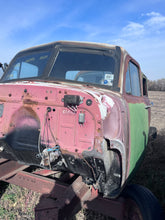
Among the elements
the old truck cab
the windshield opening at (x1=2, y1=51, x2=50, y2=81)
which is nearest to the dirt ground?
the old truck cab

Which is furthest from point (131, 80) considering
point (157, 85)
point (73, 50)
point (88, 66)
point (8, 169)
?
point (157, 85)

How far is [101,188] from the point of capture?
206 centimetres

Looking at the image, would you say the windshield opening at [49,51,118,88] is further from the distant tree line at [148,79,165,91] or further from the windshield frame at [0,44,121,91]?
the distant tree line at [148,79,165,91]

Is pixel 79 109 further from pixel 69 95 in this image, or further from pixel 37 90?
pixel 37 90

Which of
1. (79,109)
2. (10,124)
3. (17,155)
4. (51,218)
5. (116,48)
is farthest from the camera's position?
(116,48)

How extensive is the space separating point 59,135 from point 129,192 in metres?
1.18

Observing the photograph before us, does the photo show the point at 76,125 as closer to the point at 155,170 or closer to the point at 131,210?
the point at 131,210

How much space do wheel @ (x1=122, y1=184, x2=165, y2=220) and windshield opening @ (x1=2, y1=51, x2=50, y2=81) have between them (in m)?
2.02

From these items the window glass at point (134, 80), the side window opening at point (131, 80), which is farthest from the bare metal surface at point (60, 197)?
the window glass at point (134, 80)

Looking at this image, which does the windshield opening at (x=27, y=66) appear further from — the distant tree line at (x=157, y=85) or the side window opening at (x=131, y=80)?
the distant tree line at (x=157, y=85)

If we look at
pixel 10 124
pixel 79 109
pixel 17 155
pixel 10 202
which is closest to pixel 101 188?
pixel 79 109

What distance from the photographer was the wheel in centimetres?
205

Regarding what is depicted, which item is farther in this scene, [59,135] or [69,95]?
[59,135]

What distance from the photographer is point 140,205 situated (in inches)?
83.8
